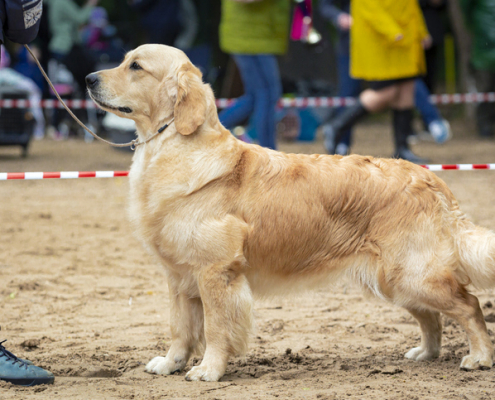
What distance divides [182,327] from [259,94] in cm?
479

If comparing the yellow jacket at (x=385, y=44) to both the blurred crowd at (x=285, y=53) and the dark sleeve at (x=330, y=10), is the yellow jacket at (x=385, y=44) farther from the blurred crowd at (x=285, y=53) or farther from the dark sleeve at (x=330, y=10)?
the dark sleeve at (x=330, y=10)

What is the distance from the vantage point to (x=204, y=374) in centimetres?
331

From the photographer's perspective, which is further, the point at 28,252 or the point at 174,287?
the point at 28,252

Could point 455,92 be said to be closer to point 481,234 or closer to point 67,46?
point 67,46

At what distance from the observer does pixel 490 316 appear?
4.18 m

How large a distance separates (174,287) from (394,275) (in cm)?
112

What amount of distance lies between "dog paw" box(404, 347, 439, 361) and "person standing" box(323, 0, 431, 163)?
4.88 meters

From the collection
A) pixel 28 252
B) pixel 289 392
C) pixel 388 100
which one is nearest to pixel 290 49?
pixel 388 100

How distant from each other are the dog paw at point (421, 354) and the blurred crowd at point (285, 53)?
4747mm

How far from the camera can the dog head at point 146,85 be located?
340 centimetres

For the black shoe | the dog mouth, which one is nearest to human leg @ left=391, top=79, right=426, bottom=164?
the dog mouth

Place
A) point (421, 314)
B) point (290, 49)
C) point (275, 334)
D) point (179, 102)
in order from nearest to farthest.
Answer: point (179, 102), point (421, 314), point (275, 334), point (290, 49)

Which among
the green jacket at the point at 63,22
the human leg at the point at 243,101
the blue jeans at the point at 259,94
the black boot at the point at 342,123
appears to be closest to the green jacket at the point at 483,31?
the black boot at the point at 342,123

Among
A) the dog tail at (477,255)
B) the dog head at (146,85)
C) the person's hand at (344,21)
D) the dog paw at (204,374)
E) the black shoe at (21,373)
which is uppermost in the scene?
the person's hand at (344,21)
